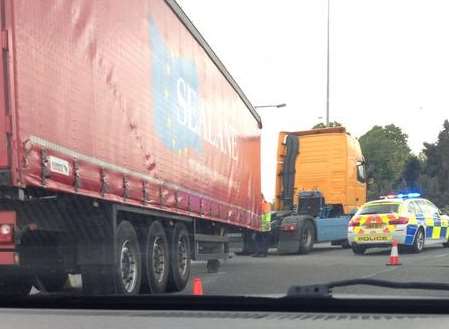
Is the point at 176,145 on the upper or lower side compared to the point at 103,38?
lower

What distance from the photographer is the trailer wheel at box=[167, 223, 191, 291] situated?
600cm

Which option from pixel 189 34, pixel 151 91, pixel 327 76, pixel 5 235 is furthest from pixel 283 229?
pixel 327 76

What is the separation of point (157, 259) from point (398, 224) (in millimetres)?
3941

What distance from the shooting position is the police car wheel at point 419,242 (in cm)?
900

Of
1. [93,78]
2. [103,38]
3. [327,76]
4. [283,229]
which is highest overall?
[103,38]

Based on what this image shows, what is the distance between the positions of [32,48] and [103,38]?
4.30 ft

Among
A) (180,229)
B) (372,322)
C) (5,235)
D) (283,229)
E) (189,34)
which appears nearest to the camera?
(372,322)

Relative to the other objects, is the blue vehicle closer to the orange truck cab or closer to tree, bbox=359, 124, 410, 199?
the orange truck cab

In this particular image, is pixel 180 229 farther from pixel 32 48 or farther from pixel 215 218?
pixel 32 48

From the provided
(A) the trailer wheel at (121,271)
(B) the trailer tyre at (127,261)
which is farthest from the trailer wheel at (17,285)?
(B) the trailer tyre at (127,261)

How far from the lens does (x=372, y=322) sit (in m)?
2.81

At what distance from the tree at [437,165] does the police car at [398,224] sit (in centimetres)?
82

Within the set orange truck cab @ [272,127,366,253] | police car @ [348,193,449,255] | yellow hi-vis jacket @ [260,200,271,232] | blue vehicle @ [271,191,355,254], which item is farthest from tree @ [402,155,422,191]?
orange truck cab @ [272,127,366,253]

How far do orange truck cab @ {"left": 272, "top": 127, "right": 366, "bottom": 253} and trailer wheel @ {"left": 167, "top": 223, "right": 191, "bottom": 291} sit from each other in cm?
1015
